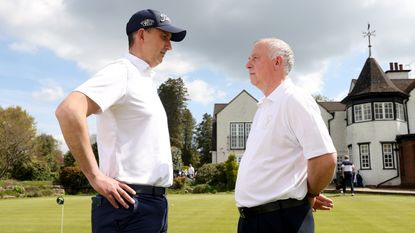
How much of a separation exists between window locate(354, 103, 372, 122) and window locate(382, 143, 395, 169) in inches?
97.2

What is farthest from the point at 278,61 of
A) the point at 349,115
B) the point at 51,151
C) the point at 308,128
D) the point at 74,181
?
the point at 51,151

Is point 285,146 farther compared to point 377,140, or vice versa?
point 377,140

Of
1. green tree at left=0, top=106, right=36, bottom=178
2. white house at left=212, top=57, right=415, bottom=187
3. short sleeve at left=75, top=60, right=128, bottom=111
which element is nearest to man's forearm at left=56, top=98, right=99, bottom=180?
short sleeve at left=75, top=60, right=128, bottom=111

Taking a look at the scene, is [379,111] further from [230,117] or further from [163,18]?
[163,18]

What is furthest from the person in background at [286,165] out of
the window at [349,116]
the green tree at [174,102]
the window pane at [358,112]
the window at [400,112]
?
the green tree at [174,102]

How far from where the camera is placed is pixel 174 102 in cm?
7125

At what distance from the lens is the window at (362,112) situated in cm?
3386

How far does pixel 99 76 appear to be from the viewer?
2.78 meters

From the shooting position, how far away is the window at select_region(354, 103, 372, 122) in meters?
33.9

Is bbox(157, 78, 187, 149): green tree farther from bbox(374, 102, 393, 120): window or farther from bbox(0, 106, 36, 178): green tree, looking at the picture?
bbox(374, 102, 393, 120): window

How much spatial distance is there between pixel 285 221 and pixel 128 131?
49.8 inches

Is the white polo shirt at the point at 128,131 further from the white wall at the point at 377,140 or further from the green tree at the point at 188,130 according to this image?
the green tree at the point at 188,130

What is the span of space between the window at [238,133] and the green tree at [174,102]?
2600cm

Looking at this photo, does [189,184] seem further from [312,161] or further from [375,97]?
[312,161]
